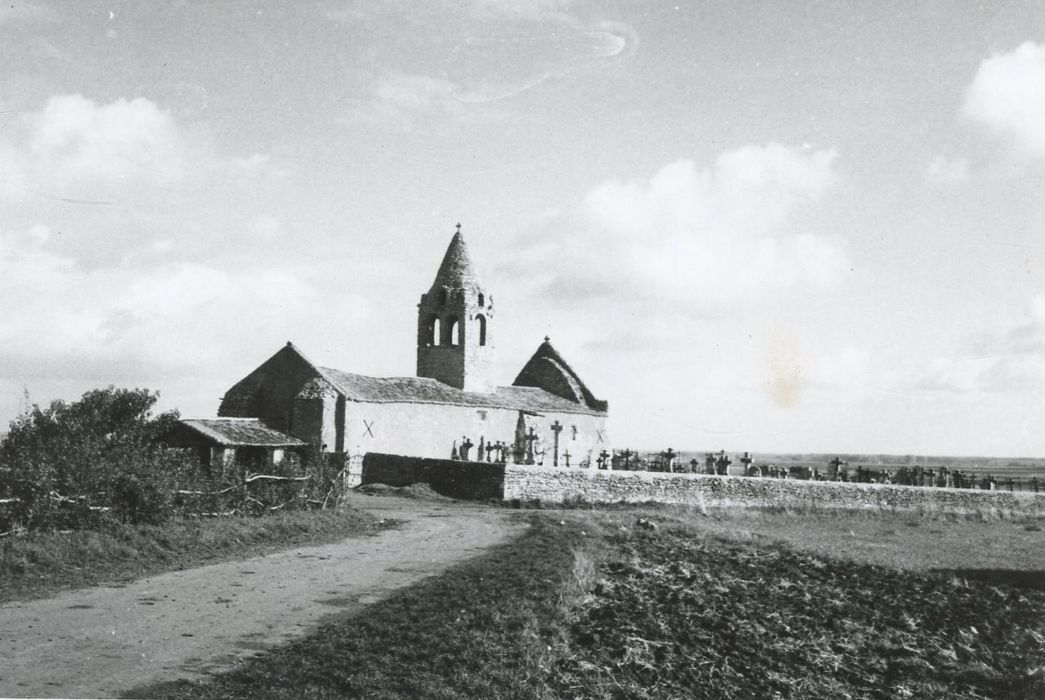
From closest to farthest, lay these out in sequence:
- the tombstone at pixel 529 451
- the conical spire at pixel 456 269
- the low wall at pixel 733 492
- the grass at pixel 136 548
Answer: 1. the grass at pixel 136 548
2. the low wall at pixel 733 492
3. the tombstone at pixel 529 451
4. the conical spire at pixel 456 269

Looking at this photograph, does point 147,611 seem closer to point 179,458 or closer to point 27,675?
point 27,675

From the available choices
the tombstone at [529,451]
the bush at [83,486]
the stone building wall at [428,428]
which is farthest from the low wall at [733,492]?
the bush at [83,486]

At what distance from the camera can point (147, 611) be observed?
1071 centimetres

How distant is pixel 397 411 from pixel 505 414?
7121mm

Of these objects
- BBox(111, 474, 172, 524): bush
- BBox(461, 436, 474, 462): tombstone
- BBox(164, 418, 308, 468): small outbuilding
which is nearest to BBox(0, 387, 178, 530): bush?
BBox(111, 474, 172, 524): bush

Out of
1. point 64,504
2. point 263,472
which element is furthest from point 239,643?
point 263,472

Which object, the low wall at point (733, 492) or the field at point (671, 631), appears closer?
the field at point (671, 631)

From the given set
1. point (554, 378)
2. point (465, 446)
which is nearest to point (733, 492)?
point (465, 446)

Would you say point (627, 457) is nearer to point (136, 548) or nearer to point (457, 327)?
point (457, 327)

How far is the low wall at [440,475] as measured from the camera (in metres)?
28.0

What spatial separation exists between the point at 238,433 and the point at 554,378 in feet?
82.2

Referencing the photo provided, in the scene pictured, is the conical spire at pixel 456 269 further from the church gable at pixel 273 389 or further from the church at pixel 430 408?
the church gable at pixel 273 389

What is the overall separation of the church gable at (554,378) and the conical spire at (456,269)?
11.1 meters

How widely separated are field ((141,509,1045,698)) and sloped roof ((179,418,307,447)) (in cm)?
1346
